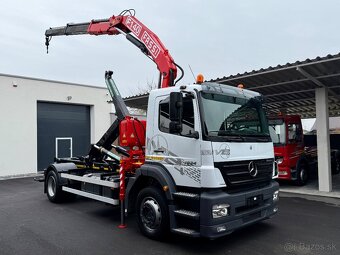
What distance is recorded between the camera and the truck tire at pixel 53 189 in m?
9.04

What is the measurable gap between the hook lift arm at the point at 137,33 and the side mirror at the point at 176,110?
5.90 ft

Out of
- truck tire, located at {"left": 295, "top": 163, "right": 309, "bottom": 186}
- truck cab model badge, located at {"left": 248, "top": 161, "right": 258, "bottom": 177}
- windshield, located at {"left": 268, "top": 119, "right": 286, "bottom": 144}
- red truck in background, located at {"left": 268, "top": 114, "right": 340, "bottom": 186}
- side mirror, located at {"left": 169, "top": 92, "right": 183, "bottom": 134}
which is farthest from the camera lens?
truck tire, located at {"left": 295, "top": 163, "right": 309, "bottom": 186}

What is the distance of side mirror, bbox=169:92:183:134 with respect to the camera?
494 cm

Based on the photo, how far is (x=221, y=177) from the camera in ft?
16.1

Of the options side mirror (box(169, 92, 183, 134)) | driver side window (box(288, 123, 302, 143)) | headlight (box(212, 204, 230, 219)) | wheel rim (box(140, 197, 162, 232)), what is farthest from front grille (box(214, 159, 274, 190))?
driver side window (box(288, 123, 302, 143))

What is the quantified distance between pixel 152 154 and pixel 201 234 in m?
1.79

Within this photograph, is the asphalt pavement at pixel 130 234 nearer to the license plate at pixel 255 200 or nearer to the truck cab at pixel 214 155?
the truck cab at pixel 214 155

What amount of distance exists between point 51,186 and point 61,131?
9.31 metres

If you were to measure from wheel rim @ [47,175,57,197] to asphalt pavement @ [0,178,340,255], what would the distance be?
61 centimetres

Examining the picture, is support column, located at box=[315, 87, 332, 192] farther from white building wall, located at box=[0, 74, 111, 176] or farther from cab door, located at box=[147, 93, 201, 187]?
white building wall, located at box=[0, 74, 111, 176]

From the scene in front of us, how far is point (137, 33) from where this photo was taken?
7859mm

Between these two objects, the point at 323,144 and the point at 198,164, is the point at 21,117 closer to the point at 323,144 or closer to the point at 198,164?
the point at 198,164

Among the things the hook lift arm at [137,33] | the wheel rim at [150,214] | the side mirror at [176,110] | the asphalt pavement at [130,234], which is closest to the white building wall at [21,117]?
the hook lift arm at [137,33]

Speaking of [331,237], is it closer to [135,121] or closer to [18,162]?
[135,121]
